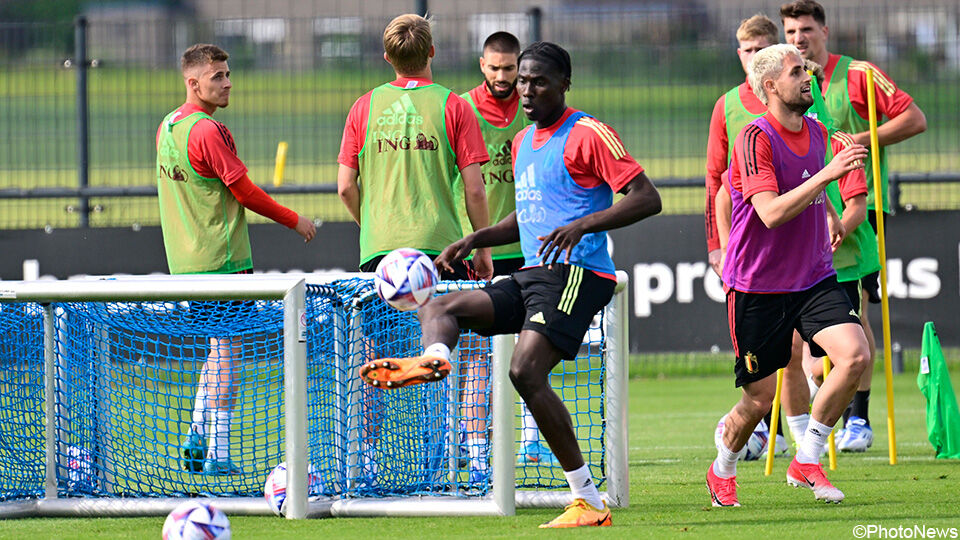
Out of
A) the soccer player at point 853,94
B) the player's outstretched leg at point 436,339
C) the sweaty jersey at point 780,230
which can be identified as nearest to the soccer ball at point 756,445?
the soccer player at point 853,94

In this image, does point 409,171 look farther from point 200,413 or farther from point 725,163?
point 725,163

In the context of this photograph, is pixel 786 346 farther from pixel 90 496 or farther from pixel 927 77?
pixel 927 77

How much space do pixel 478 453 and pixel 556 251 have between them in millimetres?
1449

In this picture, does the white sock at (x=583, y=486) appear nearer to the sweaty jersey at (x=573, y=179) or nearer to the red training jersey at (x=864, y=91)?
the sweaty jersey at (x=573, y=179)

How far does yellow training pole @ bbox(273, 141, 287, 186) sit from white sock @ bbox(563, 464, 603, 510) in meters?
8.25

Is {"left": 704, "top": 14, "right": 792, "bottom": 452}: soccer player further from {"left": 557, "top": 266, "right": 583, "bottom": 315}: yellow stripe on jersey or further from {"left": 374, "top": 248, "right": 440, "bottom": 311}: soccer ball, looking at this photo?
A: {"left": 374, "top": 248, "right": 440, "bottom": 311}: soccer ball

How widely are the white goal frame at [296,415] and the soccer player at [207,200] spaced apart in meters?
0.98

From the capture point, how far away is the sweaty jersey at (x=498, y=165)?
837cm

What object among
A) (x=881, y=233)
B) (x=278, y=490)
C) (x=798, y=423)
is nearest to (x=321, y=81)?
(x=881, y=233)

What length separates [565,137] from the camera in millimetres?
6082

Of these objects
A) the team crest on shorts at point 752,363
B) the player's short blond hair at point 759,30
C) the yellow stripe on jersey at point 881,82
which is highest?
the player's short blond hair at point 759,30

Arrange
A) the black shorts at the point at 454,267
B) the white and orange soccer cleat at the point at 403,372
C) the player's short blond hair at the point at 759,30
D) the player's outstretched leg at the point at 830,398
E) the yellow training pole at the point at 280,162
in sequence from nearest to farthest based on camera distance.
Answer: the white and orange soccer cleat at the point at 403,372
the player's outstretched leg at the point at 830,398
the black shorts at the point at 454,267
the player's short blond hair at the point at 759,30
the yellow training pole at the point at 280,162

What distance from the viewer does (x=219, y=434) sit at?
753 centimetres

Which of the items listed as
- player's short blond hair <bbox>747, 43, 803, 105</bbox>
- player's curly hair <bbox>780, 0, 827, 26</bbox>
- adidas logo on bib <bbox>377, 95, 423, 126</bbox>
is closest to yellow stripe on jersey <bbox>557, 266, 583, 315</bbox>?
player's short blond hair <bbox>747, 43, 803, 105</bbox>
